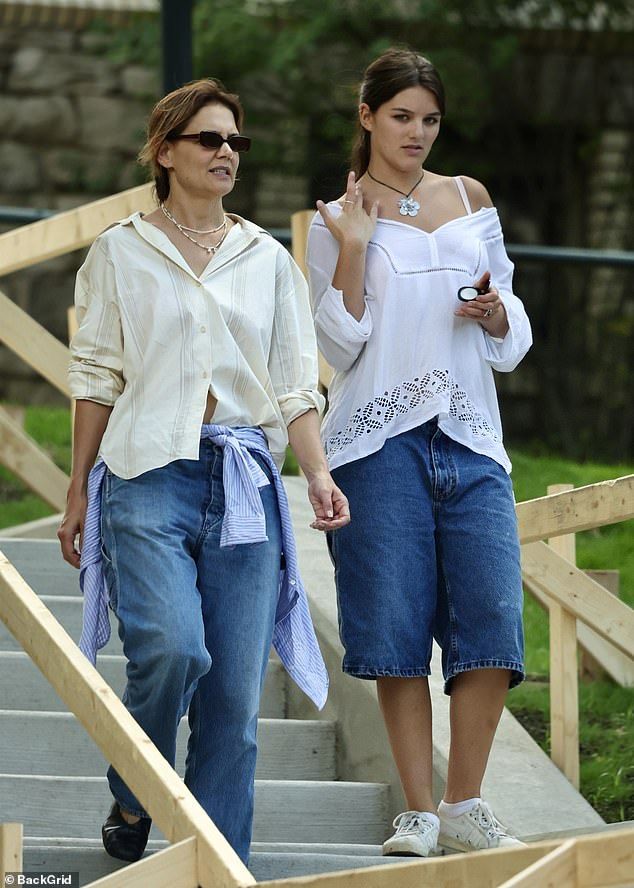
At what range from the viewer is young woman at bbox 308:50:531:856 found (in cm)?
333

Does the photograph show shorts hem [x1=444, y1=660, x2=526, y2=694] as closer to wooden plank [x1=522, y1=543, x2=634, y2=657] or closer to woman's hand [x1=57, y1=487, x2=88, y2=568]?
woman's hand [x1=57, y1=487, x2=88, y2=568]

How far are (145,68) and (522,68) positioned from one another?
247cm

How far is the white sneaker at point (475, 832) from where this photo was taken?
3301 millimetres

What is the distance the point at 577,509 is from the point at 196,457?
47.9 inches

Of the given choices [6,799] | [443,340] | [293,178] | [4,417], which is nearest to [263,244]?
[443,340]

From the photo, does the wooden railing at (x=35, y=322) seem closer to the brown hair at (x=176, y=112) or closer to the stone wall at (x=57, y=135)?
the brown hair at (x=176, y=112)

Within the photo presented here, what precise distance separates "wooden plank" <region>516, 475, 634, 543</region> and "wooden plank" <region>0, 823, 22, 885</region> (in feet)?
6.24

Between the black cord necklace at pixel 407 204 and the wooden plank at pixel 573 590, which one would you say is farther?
the wooden plank at pixel 573 590

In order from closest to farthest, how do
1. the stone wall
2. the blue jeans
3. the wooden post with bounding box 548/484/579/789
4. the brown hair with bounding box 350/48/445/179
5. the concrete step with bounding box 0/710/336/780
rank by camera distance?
1. the blue jeans
2. the brown hair with bounding box 350/48/445/179
3. the concrete step with bounding box 0/710/336/780
4. the wooden post with bounding box 548/484/579/789
5. the stone wall

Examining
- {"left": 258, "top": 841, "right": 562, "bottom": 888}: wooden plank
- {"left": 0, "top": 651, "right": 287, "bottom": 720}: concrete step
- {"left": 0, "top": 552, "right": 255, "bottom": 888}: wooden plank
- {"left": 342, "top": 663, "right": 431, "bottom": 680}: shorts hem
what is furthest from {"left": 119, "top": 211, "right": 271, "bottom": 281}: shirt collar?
{"left": 0, "top": 651, "right": 287, "bottom": 720}: concrete step

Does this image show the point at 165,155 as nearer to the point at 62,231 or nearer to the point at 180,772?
the point at 62,231

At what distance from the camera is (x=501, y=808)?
3.83 metres

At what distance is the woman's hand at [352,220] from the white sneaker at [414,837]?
3.71 feet

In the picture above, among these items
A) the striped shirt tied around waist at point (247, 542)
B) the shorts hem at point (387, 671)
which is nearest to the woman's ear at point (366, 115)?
the striped shirt tied around waist at point (247, 542)
